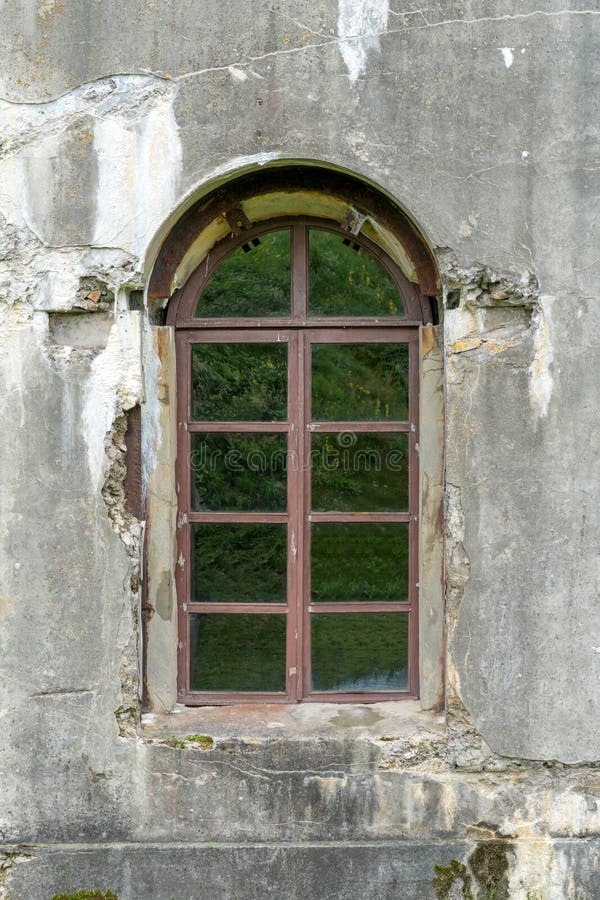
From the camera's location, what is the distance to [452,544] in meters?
3.39

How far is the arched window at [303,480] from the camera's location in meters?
3.70

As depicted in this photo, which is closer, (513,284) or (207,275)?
(513,284)

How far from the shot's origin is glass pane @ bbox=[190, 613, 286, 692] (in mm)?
3701

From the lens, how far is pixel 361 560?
3703 millimetres

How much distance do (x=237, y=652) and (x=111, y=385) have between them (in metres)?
1.29

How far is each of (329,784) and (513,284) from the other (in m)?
2.14

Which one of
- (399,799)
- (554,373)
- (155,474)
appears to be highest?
(554,373)

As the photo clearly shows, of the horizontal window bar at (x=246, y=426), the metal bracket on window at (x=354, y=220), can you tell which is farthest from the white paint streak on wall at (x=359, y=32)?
the horizontal window bar at (x=246, y=426)

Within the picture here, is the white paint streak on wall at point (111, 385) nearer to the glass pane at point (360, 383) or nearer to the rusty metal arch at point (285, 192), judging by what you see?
the rusty metal arch at point (285, 192)

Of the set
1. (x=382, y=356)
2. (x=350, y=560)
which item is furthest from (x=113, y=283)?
(x=350, y=560)

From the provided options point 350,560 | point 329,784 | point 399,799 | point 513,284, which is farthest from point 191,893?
point 513,284

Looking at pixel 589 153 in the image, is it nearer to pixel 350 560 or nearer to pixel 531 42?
pixel 531 42

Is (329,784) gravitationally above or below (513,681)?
below

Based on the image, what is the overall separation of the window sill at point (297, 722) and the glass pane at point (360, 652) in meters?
0.10
